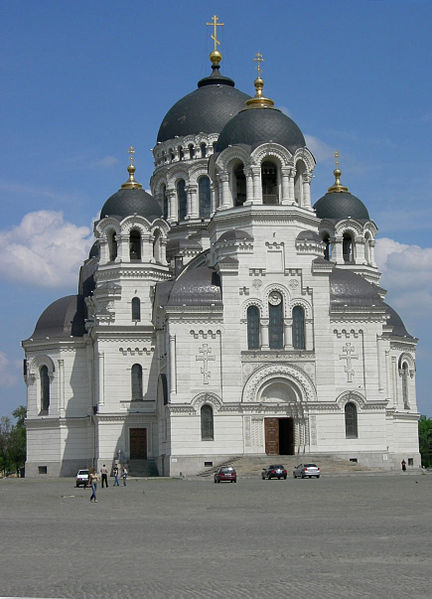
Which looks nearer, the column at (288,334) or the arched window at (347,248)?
the column at (288,334)

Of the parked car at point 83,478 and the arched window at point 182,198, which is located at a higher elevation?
the arched window at point 182,198

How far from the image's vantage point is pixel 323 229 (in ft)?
235

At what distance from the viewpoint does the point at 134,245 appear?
68.7 metres

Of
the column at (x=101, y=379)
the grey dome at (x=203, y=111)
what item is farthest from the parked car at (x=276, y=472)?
the grey dome at (x=203, y=111)

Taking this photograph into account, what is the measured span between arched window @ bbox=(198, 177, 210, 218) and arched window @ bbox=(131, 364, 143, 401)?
42.3 ft

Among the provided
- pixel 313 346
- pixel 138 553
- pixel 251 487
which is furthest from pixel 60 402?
pixel 138 553

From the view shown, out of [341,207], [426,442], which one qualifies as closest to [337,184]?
[341,207]

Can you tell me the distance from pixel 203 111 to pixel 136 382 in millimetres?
21143

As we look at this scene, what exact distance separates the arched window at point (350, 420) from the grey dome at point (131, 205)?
17.9 metres

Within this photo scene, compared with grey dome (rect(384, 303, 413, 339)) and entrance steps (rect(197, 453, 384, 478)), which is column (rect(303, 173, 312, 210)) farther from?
entrance steps (rect(197, 453, 384, 478))

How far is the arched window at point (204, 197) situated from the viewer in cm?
7219

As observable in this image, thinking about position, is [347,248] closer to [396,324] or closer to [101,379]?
[396,324]

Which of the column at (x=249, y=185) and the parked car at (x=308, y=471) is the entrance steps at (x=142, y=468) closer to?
the parked car at (x=308, y=471)

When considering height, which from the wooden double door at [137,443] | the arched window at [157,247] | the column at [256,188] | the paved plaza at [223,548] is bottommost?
the paved plaza at [223,548]
